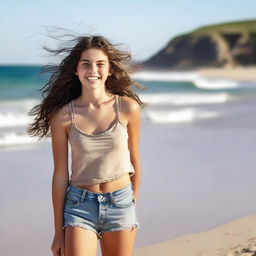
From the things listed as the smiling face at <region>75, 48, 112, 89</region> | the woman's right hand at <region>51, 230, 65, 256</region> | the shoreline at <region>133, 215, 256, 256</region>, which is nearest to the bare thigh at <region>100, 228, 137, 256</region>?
the woman's right hand at <region>51, 230, 65, 256</region>

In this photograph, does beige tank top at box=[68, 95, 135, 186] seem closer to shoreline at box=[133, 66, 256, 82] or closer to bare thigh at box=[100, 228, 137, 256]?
bare thigh at box=[100, 228, 137, 256]

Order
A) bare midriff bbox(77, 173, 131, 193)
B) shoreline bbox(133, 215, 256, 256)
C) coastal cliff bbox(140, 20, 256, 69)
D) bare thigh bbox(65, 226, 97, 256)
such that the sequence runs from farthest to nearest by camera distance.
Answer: coastal cliff bbox(140, 20, 256, 69) → shoreline bbox(133, 215, 256, 256) → bare midriff bbox(77, 173, 131, 193) → bare thigh bbox(65, 226, 97, 256)

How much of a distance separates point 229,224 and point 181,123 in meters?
9.08

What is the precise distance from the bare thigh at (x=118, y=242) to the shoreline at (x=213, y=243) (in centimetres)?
165

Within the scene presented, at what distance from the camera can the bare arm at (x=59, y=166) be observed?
3.13 m

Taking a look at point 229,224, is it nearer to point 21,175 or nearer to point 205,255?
point 205,255

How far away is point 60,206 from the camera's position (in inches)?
123

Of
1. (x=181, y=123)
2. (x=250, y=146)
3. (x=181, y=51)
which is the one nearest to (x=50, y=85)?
(x=250, y=146)

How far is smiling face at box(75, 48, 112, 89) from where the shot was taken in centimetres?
319

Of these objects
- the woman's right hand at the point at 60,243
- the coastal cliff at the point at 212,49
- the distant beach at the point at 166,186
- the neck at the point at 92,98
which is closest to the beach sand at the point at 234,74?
the coastal cliff at the point at 212,49

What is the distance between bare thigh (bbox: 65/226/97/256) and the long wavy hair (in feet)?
2.05

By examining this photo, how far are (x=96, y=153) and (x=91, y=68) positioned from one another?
0.45m

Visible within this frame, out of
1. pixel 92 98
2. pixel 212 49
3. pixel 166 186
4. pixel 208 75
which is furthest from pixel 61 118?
pixel 212 49

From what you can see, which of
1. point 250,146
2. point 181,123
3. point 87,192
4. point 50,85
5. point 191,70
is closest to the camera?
point 87,192
